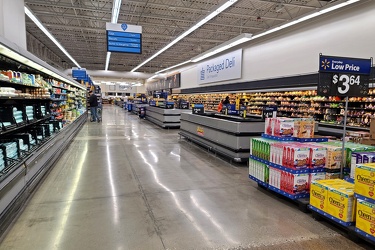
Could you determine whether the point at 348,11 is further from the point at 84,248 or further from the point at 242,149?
the point at 84,248

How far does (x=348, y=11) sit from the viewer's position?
9.23m

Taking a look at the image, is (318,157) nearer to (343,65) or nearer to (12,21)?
(343,65)

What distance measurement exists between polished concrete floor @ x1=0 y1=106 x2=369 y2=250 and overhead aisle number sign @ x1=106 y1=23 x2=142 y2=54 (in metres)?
5.65

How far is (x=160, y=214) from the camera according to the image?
3.18 m

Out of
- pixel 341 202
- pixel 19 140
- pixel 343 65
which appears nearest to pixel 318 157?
pixel 341 202

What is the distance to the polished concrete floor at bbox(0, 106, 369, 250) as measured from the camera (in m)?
2.56

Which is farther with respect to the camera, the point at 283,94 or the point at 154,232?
the point at 283,94

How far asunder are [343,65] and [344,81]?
22 cm

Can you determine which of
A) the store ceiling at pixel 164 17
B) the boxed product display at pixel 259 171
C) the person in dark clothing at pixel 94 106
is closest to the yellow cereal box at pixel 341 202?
the boxed product display at pixel 259 171

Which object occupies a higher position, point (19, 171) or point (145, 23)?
point (145, 23)

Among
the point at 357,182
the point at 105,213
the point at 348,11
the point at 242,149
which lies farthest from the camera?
the point at 348,11

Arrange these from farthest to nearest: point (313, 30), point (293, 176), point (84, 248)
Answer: point (313, 30)
point (293, 176)
point (84, 248)

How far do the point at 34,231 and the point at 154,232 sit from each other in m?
1.30

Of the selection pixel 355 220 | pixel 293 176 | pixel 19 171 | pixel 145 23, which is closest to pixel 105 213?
pixel 19 171
